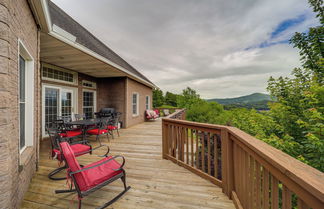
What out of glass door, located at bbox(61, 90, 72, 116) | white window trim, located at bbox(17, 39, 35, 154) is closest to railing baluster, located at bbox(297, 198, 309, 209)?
white window trim, located at bbox(17, 39, 35, 154)

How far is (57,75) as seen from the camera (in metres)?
5.54

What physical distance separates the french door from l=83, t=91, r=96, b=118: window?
2.13 ft

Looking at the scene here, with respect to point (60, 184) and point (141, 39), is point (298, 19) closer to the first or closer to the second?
point (141, 39)

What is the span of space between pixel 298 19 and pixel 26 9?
34.5 feet

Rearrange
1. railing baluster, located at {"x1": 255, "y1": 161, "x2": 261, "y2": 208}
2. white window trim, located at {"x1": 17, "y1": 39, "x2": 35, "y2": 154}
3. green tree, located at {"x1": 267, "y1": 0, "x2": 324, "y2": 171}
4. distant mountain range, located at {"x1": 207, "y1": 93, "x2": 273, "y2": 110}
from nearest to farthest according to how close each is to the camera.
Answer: railing baluster, located at {"x1": 255, "y1": 161, "x2": 261, "y2": 208}
white window trim, located at {"x1": 17, "y1": 39, "x2": 35, "y2": 154}
green tree, located at {"x1": 267, "y1": 0, "x2": 324, "y2": 171}
distant mountain range, located at {"x1": 207, "y1": 93, "x2": 273, "y2": 110}

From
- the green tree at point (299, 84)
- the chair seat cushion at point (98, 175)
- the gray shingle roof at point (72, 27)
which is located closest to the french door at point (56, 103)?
the gray shingle roof at point (72, 27)

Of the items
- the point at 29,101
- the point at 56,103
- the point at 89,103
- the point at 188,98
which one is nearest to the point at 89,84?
the point at 89,103

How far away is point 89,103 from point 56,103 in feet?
5.50

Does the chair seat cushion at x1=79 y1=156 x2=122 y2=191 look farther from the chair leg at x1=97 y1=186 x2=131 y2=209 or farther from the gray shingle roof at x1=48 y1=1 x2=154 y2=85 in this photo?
the gray shingle roof at x1=48 y1=1 x2=154 y2=85

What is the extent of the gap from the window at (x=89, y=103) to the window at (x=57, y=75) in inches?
40.1

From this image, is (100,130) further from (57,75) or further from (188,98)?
(188,98)

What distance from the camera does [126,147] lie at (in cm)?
423

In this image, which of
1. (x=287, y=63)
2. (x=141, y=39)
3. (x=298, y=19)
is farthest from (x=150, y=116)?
(x=298, y=19)

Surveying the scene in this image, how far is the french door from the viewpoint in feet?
17.3
